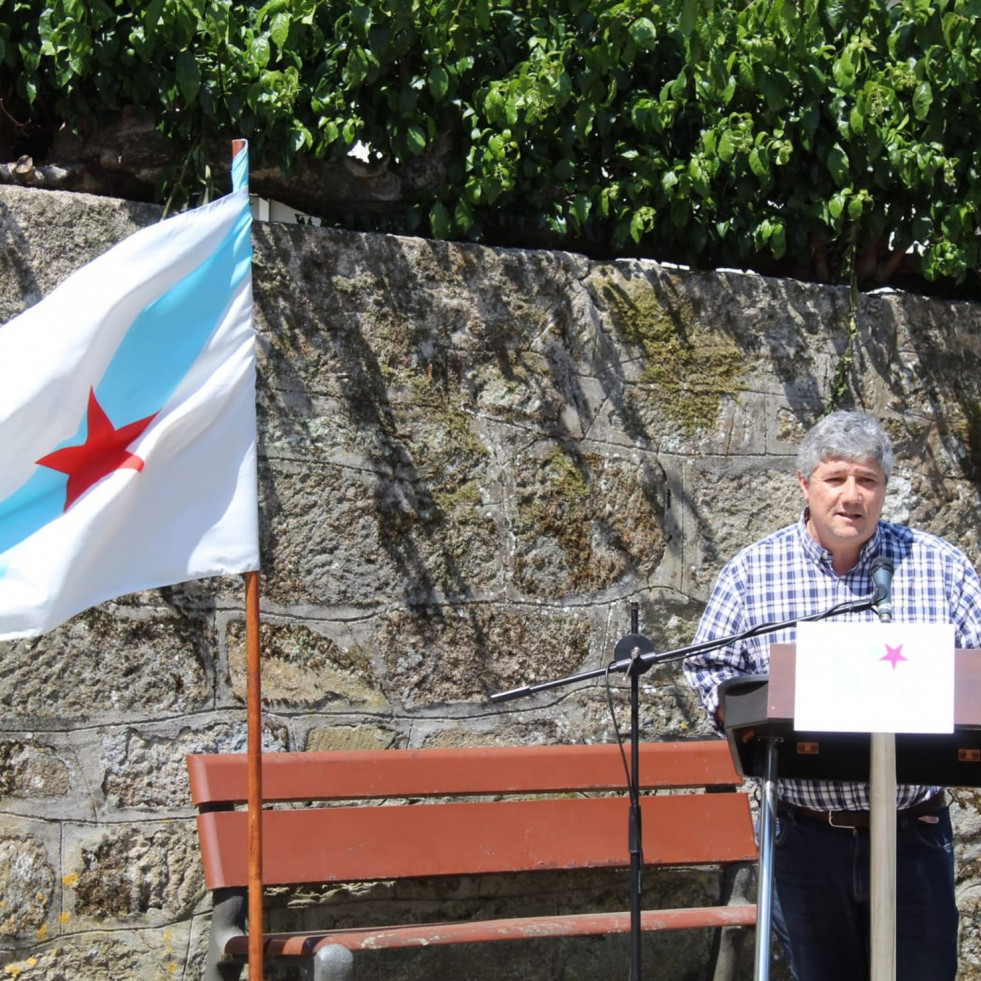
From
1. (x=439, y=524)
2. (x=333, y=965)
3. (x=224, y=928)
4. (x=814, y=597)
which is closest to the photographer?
(x=333, y=965)

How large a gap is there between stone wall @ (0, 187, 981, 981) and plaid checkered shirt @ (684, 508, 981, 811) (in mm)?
778

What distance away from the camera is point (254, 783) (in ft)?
9.23

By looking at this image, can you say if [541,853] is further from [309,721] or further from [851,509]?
[851,509]

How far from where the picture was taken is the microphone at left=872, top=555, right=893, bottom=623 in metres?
2.39

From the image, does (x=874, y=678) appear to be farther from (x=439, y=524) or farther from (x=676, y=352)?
(x=676, y=352)

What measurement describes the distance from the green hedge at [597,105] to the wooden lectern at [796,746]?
176 cm

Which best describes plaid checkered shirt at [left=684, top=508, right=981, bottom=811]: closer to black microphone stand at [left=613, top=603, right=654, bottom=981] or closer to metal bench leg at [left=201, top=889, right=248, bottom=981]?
black microphone stand at [left=613, top=603, right=654, bottom=981]

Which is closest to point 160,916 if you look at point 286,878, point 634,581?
point 286,878

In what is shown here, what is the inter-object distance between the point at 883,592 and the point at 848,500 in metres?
0.48

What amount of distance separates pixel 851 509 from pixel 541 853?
1163mm

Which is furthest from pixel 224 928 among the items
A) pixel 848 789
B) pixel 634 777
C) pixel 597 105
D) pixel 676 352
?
pixel 597 105

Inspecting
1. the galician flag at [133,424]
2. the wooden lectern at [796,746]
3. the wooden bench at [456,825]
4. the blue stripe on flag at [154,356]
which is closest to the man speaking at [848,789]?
the wooden lectern at [796,746]

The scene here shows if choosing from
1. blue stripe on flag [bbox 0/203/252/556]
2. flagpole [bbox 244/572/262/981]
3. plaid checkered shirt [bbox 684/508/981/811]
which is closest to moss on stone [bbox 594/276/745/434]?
plaid checkered shirt [bbox 684/508/981/811]

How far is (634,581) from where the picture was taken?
12.4 ft
